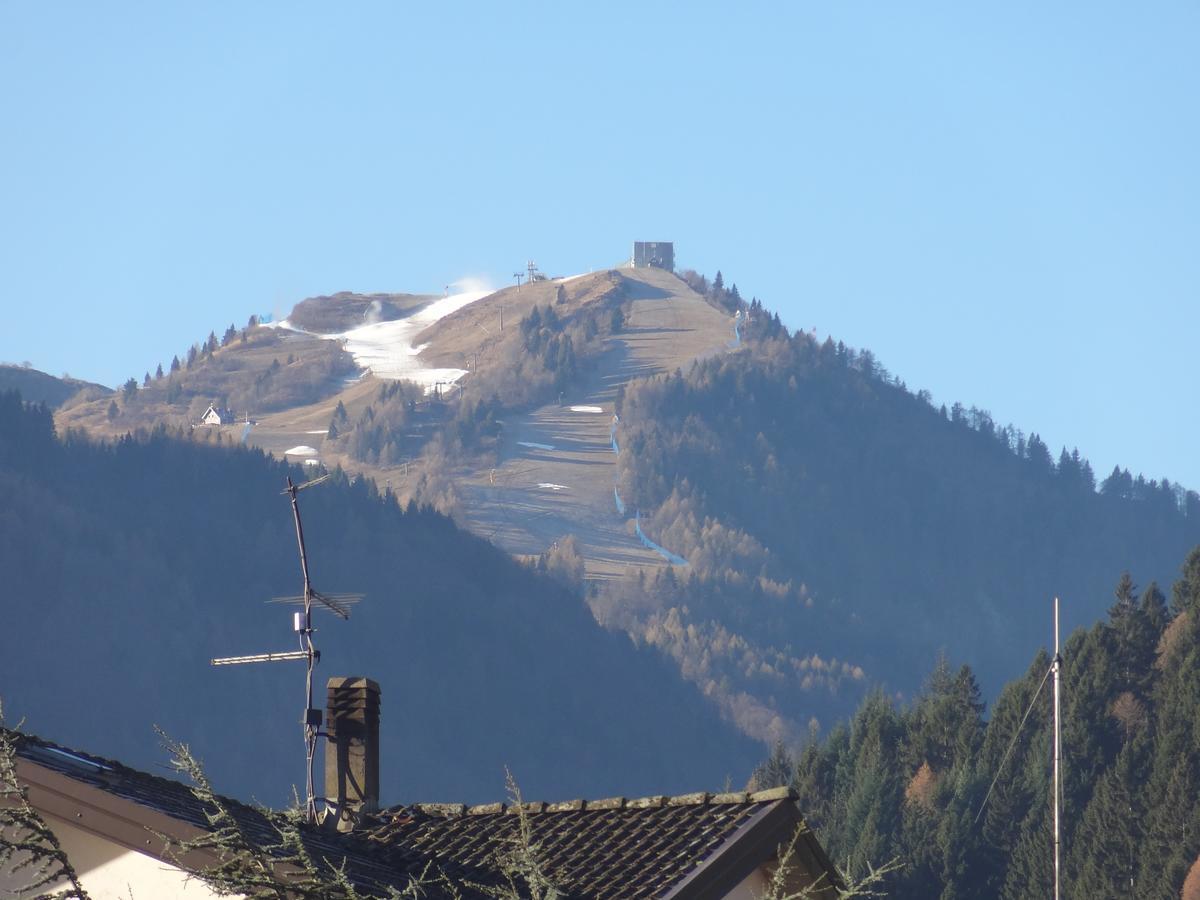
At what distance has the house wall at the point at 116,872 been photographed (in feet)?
30.6

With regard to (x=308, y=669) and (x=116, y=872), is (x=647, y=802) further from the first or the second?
(x=116, y=872)

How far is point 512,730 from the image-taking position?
7515 inches

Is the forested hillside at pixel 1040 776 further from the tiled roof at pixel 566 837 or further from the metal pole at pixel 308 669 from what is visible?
the tiled roof at pixel 566 837

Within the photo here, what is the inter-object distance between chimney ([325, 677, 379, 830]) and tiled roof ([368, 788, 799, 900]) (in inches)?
59.9

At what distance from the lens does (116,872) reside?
9.45 meters

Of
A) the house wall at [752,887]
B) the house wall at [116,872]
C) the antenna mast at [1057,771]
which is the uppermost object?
the house wall at [116,872]

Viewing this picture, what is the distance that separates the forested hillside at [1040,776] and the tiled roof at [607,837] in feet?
228

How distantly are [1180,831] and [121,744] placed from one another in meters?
85.8

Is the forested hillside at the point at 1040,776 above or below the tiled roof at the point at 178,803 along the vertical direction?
below

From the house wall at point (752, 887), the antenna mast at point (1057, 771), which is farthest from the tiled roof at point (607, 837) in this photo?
the antenna mast at point (1057, 771)

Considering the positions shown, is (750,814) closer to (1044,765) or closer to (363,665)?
(1044,765)

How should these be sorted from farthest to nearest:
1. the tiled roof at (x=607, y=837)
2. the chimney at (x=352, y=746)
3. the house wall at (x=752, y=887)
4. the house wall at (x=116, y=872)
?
the chimney at (x=352, y=746) → the house wall at (x=752, y=887) → the tiled roof at (x=607, y=837) → the house wall at (x=116, y=872)

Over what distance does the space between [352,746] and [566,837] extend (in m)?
3.29

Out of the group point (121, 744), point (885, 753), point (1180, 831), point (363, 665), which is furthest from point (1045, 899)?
point (363, 665)
